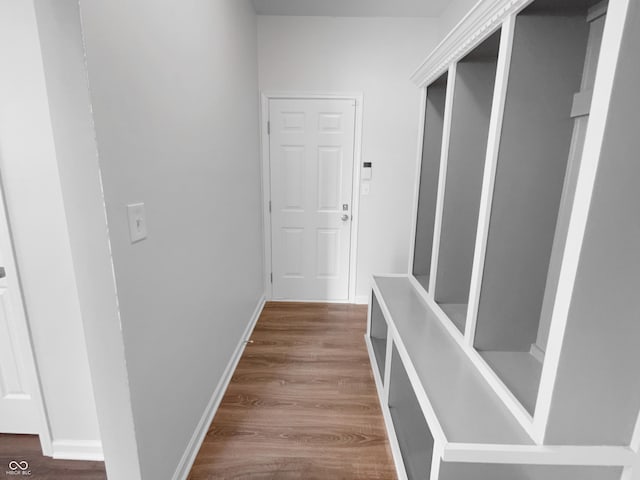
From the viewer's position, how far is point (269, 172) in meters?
3.08

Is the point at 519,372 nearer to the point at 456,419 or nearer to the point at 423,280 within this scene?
the point at 456,419

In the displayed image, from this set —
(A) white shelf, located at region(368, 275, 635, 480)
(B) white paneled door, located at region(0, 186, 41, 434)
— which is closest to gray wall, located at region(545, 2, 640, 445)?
(A) white shelf, located at region(368, 275, 635, 480)

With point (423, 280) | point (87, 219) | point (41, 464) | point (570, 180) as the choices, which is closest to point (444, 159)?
point (570, 180)

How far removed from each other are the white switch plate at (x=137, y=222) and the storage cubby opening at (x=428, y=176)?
5.48 feet

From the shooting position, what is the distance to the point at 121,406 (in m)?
1.06

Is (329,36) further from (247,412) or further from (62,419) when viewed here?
(62,419)

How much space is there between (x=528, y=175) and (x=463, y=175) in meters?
0.45

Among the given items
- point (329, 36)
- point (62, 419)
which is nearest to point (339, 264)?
point (329, 36)

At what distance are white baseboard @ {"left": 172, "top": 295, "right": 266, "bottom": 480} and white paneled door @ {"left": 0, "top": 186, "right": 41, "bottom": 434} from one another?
722 mm

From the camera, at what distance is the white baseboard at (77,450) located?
1.49 meters

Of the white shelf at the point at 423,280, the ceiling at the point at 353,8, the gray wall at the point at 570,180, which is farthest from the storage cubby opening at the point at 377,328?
the ceiling at the point at 353,8

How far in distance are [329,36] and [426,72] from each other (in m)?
1.34

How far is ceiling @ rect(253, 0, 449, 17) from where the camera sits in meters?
2.55

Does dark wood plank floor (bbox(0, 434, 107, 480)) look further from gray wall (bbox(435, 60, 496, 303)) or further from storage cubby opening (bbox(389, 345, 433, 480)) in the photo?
gray wall (bbox(435, 60, 496, 303))
